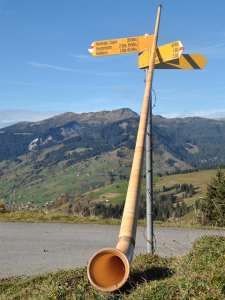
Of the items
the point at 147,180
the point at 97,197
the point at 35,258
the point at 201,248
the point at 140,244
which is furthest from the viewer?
the point at 97,197

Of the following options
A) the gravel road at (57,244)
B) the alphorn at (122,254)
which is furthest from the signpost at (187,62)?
the gravel road at (57,244)

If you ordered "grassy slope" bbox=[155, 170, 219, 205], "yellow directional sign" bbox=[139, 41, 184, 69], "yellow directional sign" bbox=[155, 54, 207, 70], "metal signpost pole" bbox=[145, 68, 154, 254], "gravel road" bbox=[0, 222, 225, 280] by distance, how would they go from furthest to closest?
"grassy slope" bbox=[155, 170, 219, 205] < "gravel road" bbox=[0, 222, 225, 280] < "metal signpost pole" bbox=[145, 68, 154, 254] < "yellow directional sign" bbox=[155, 54, 207, 70] < "yellow directional sign" bbox=[139, 41, 184, 69]

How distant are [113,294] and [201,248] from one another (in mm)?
1566

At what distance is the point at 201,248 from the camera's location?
142 inches

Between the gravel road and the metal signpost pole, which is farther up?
the metal signpost pole

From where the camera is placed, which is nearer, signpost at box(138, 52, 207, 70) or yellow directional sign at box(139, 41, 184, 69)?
yellow directional sign at box(139, 41, 184, 69)

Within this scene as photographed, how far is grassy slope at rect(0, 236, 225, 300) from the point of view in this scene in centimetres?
226

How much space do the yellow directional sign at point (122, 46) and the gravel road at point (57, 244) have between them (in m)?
3.55

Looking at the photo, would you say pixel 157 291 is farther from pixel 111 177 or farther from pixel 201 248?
pixel 111 177

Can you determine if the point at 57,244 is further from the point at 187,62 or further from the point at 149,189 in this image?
the point at 187,62

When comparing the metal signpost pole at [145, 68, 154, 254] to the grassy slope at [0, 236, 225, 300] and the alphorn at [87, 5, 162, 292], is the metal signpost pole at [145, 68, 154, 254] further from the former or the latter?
the alphorn at [87, 5, 162, 292]

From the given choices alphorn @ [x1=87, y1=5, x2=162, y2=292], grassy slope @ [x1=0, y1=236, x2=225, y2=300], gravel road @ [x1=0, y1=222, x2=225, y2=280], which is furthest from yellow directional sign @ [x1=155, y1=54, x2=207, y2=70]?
gravel road @ [x1=0, y1=222, x2=225, y2=280]

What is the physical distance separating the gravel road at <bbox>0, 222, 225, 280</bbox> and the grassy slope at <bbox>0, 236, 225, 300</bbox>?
1.22m

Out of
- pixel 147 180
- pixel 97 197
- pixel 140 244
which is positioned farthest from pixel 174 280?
pixel 97 197
